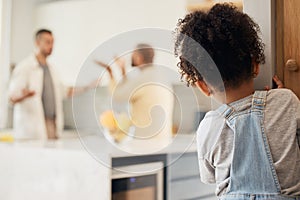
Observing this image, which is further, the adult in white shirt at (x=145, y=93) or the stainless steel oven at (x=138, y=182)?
the stainless steel oven at (x=138, y=182)

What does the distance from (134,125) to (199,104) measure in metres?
0.14

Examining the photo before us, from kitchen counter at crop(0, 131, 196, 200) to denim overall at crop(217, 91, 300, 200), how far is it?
0.71 metres

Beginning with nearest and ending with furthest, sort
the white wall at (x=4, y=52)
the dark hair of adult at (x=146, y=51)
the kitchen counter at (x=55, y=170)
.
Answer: the dark hair of adult at (x=146, y=51)
the kitchen counter at (x=55, y=170)
the white wall at (x=4, y=52)

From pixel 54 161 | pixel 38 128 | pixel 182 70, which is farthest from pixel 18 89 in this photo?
pixel 182 70

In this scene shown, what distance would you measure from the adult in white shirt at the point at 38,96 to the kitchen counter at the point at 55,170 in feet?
0.41

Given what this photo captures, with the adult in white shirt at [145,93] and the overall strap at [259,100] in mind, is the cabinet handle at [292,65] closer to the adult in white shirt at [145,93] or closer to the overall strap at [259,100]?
the overall strap at [259,100]

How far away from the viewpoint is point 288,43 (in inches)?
23.0

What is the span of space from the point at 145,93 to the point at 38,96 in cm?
133

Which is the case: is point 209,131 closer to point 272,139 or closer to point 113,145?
point 272,139

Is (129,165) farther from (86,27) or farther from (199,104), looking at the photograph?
(86,27)

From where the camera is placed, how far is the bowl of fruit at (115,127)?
874 millimetres

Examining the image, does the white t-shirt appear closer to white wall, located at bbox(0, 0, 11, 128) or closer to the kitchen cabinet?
→ the kitchen cabinet

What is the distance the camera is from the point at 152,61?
2.56 feet

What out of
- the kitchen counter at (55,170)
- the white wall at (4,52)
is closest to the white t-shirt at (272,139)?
the kitchen counter at (55,170)
